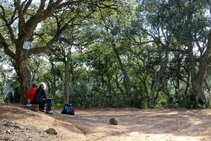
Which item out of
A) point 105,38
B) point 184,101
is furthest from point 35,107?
point 184,101

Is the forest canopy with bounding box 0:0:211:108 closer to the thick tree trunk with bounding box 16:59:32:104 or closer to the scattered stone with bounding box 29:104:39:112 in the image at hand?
the thick tree trunk with bounding box 16:59:32:104

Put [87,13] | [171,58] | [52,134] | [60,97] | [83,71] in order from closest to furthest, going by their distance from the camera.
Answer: [52,134]
[87,13]
[60,97]
[171,58]
[83,71]

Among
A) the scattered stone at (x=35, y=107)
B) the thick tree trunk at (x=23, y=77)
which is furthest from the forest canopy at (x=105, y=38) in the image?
the scattered stone at (x=35, y=107)

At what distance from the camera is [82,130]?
249 inches

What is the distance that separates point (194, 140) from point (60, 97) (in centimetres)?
A: 1171

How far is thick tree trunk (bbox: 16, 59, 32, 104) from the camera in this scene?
8867mm

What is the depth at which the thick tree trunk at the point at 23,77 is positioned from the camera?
8867mm

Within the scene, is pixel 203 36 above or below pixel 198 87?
above

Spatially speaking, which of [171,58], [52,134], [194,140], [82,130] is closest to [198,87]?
[171,58]

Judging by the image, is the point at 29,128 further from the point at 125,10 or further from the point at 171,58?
the point at 171,58

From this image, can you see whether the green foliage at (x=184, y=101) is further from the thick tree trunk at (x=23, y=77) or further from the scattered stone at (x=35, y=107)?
the scattered stone at (x=35, y=107)

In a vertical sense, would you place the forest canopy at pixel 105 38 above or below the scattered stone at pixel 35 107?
above

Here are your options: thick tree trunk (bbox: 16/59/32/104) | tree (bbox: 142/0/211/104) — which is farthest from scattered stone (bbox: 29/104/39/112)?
tree (bbox: 142/0/211/104)

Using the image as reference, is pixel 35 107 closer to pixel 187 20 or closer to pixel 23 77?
pixel 23 77
